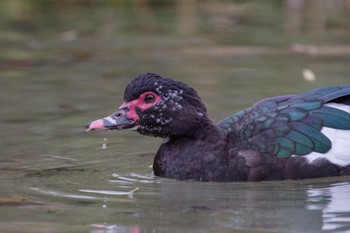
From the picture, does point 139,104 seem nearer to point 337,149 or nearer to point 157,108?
point 157,108

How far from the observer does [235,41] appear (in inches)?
647

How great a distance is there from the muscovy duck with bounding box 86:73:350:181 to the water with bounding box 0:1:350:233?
0.16 m

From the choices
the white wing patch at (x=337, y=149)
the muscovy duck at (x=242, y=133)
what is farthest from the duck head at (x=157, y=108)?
the white wing patch at (x=337, y=149)

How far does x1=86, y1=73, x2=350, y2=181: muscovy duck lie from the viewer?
29.3ft

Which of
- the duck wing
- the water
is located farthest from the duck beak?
the duck wing

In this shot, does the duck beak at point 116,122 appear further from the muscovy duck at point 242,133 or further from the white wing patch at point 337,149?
the white wing patch at point 337,149

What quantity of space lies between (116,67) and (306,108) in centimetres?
591

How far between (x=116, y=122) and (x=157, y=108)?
0.39 meters

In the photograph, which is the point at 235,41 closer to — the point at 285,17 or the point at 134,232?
the point at 285,17

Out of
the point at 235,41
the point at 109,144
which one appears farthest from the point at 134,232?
the point at 235,41

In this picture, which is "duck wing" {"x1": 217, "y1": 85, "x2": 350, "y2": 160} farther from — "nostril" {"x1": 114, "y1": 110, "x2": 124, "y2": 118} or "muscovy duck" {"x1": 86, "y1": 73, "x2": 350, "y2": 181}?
"nostril" {"x1": 114, "y1": 110, "x2": 124, "y2": 118}

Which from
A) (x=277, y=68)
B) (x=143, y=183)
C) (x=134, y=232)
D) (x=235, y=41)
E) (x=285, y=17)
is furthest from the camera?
(x=285, y=17)

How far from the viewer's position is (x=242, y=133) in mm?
9172

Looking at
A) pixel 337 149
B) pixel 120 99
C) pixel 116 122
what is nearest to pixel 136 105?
pixel 116 122
